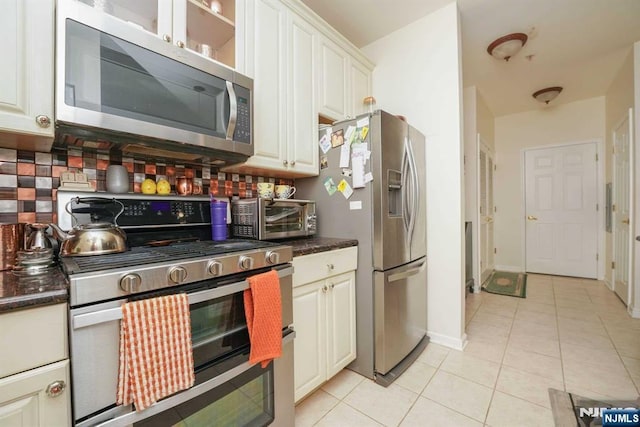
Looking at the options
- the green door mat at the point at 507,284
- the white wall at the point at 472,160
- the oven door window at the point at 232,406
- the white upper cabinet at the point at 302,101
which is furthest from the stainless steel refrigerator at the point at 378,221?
the green door mat at the point at 507,284

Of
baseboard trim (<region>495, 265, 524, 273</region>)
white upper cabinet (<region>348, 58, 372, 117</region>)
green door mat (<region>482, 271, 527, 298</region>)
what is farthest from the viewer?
baseboard trim (<region>495, 265, 524, 273</region>)

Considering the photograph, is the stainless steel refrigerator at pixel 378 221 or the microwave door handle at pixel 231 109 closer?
the microwave door handle at pixel 231 109

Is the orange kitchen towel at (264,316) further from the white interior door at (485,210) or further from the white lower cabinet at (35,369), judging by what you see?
→ the white interior door at (485,210)

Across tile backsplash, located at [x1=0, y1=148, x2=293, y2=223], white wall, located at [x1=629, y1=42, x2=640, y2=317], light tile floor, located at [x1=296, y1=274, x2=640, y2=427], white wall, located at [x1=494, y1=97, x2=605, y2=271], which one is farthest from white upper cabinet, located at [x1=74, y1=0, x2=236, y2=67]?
white wall, located at [x1=494, y1=97, x2=605, y2=271]

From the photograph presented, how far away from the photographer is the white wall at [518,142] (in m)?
4.06

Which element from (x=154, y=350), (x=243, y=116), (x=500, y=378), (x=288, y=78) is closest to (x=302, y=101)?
(x=288, y=78)

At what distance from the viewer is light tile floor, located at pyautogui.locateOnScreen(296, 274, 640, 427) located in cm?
140

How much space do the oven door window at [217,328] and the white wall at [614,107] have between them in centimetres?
428

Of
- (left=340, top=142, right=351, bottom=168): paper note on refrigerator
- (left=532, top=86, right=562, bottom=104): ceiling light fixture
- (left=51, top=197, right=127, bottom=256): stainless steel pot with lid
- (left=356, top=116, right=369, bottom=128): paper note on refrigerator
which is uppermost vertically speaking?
(left=532, top=86, right=562, bottom=104): ceiling light fixture

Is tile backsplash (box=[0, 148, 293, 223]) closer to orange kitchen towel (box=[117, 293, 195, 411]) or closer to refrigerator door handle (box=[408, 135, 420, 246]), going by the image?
orange kitchen towel (box=[117, 293, 195, 411])

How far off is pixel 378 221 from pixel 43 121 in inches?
62.9

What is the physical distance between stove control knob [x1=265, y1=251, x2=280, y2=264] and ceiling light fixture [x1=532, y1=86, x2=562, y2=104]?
14.2ft

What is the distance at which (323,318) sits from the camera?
1517 mm

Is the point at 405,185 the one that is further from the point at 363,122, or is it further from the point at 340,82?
the point at 340,82
